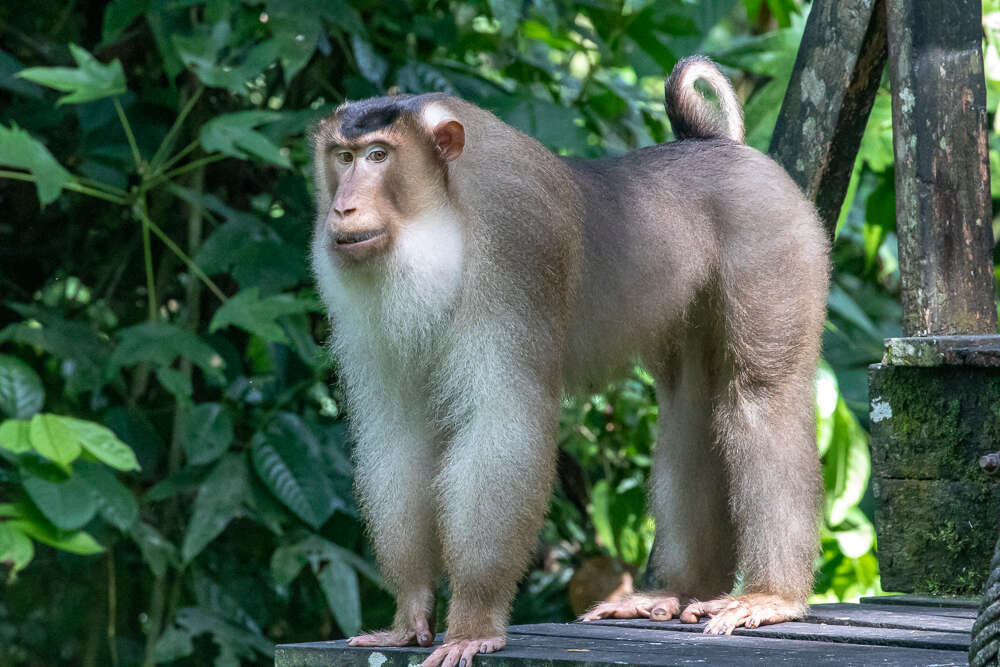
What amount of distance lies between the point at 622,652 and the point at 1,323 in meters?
4.76

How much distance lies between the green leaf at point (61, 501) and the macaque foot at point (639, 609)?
2.08 metres

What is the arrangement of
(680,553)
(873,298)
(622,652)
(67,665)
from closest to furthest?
(622,652), (680,553), (67,665), (873,298)

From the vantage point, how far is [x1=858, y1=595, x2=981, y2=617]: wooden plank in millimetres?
4113

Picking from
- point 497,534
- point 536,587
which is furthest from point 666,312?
point 536,587

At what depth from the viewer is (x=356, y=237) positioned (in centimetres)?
377

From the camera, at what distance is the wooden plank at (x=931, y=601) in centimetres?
411

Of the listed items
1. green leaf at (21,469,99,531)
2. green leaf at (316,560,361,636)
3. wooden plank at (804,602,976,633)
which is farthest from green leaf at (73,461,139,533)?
wooden plank at (804,602,976,633)

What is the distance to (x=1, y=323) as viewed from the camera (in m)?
6.95

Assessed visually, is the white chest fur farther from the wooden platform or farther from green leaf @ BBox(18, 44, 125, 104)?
green leaf @ BBox(18, 44, 125, 104)

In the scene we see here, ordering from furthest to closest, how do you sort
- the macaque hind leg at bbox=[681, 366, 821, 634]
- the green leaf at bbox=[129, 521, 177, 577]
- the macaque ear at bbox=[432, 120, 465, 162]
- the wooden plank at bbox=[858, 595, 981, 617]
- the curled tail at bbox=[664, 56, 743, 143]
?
1. the green leaf at bbox=[129, 521, 177, 577]
2. the curled tail at bbox=[664, 56, 743, 143]
3. the macaque hind leg at bbox=[681, 366, 821, 634]
4. the wooden plank at bbox=[858, 595, 981, 617]
5. the macaque ear at bbox=[432, 120, 465, 162]

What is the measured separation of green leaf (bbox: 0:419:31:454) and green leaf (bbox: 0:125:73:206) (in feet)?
2.88

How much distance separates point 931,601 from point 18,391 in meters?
3.74

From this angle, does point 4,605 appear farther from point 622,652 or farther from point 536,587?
point 622,652

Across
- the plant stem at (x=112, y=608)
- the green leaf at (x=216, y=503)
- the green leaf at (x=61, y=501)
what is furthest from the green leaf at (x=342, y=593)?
the plant stem at (x=112, y=608)
